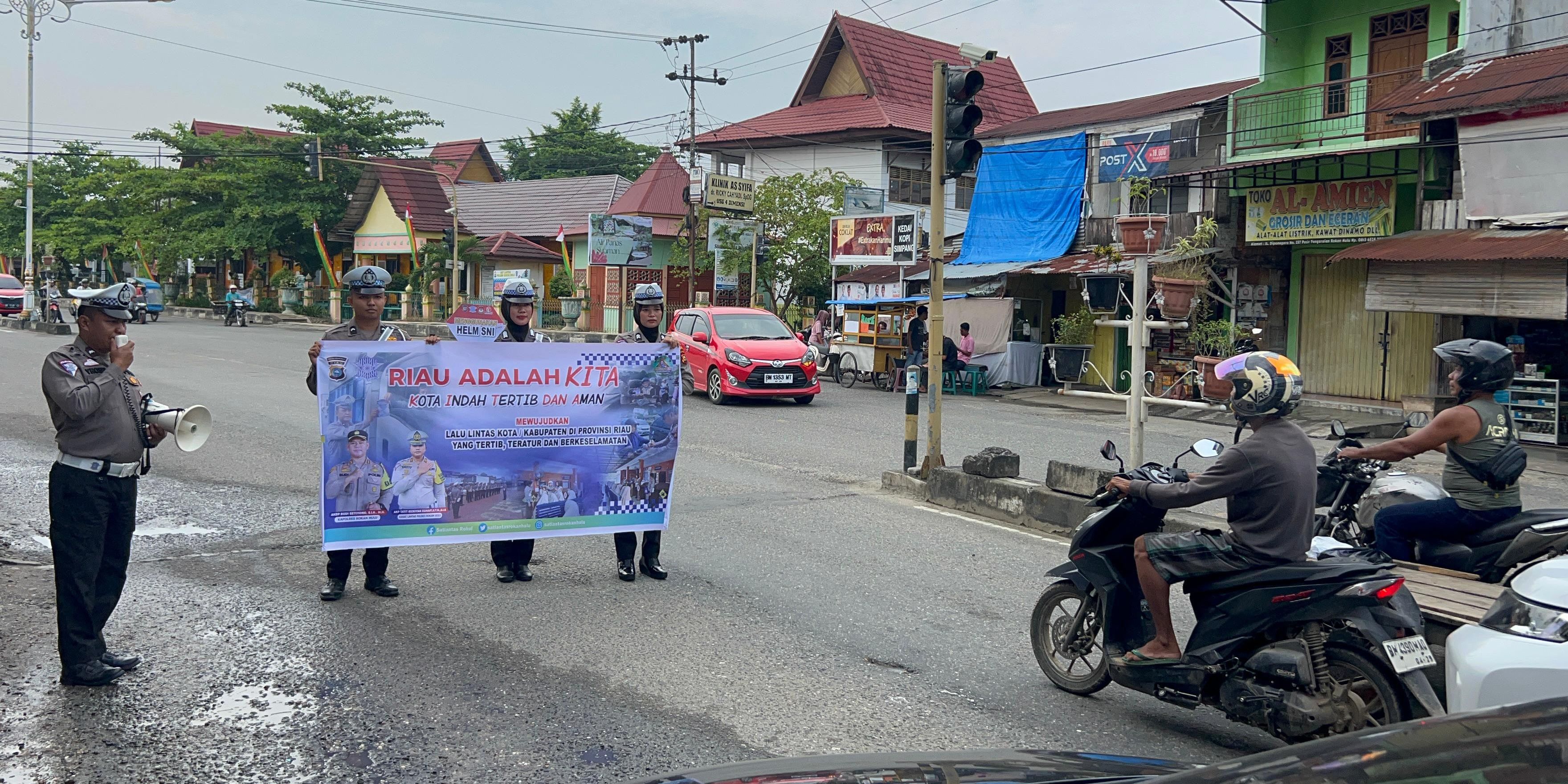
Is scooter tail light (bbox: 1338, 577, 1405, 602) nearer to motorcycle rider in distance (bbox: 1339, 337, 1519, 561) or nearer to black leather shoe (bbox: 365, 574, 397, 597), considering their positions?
motorcycle rider in distance (bbox: 1339, 337, 1519, 561)

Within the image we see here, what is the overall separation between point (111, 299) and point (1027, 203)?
21054mm

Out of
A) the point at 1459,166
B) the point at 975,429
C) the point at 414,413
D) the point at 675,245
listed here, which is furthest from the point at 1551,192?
the point at 675,245

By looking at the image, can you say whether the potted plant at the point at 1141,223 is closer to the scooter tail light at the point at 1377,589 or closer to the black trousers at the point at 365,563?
the black trousers at the point at 365,563

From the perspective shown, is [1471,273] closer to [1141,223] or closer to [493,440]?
[1141,223]

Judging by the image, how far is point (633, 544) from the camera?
24.0ft

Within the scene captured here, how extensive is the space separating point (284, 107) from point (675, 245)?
2060 centimetres

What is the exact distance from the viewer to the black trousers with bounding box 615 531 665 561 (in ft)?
23.8

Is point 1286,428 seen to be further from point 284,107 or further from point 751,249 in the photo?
point 284,107

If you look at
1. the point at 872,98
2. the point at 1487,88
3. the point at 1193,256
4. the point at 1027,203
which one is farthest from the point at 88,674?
the point at 872,98

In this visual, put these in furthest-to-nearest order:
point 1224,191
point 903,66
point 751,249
A: point 903,66 < point 751,249 < point 1224,191

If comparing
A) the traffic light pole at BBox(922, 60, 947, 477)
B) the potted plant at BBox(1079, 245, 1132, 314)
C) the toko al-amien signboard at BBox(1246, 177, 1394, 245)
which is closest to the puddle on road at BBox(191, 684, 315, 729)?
the traffic light pole at BBox(922, 60, 947, 477)

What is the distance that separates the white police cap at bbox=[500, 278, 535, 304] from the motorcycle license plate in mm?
4977

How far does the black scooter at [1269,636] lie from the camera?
13.8ft

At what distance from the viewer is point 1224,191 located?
2222cm
